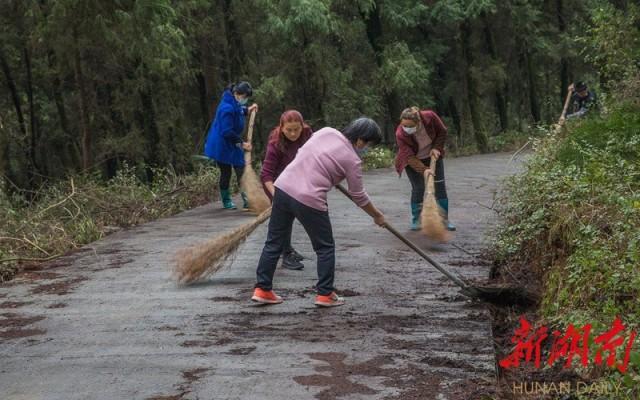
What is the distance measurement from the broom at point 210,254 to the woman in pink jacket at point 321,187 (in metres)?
0.77

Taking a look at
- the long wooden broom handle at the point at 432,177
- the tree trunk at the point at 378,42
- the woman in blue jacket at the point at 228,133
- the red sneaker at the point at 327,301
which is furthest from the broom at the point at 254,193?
the tree trunk at the point at 378,42

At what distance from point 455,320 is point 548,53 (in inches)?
984

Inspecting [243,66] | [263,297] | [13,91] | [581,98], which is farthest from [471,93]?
[263,297]

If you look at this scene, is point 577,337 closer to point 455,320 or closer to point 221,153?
point 455,320

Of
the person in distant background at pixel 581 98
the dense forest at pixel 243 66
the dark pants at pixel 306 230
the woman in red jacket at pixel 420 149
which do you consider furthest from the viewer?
the dense forest at pixel 243 66

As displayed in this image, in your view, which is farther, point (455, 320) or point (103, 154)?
point (103, 154)

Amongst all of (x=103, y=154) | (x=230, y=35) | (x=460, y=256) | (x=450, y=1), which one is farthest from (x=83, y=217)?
(x=450, y=1)

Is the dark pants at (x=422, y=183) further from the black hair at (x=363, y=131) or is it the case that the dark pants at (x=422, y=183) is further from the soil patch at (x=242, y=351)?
the soil patch at (x=242, y=351)

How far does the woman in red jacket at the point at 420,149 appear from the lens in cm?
998

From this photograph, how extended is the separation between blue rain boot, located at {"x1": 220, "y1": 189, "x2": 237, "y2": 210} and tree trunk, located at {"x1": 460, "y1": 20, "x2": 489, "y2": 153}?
54.7ft

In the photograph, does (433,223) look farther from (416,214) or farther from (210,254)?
(210,254)

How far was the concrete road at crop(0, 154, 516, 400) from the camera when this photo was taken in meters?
5.15

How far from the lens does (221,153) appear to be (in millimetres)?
11953

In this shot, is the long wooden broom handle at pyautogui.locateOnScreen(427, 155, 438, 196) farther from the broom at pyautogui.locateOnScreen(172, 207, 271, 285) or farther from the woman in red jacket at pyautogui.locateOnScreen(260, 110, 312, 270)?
the broom at pyautogui.locateOnScreen(172, 207, 271, 285)
